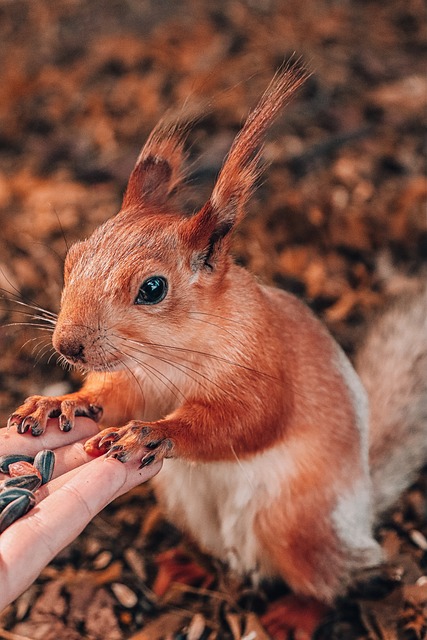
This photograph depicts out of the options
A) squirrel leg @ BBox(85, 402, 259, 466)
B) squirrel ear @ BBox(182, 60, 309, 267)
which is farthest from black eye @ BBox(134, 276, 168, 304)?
squirrel leg @ BBox(85, 402, 259, 466)

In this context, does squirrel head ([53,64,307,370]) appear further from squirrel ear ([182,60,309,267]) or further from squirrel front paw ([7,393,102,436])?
squirrel front paw ([7,393,102,436])

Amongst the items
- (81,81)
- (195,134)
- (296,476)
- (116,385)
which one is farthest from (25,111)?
(296,476)

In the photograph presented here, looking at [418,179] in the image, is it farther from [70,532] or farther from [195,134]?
[70,532]

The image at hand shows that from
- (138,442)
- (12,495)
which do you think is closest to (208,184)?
(138,442)

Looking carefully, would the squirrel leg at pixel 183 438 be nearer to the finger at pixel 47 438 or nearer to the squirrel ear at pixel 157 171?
the finger at pixel 47 438

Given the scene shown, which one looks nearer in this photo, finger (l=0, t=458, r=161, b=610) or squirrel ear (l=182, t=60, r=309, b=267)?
finger (l=0, t=458, r=161, b=610)

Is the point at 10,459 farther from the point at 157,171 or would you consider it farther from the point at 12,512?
the point at 157,171
